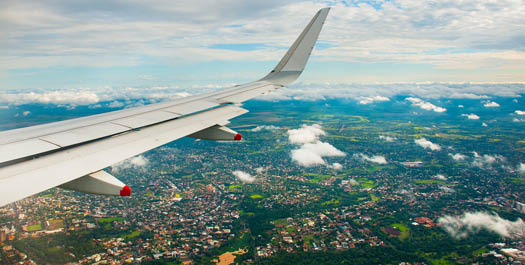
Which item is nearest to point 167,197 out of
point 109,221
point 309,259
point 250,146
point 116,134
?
point 109,221

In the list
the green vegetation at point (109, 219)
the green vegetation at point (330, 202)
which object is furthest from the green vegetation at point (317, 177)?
the green vegetation at point (109, 219)

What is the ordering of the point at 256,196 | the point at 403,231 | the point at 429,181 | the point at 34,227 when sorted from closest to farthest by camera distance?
the point at 34,227
the point at 403,231
the point at 256,196
the point at 429,181

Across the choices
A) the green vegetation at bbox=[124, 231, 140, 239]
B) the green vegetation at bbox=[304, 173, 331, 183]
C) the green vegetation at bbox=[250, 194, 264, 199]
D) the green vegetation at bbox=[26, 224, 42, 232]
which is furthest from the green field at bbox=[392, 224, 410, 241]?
the green vegetation at bbox=[26, 224, 42, 232]

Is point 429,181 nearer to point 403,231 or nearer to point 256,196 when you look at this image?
point 403,231

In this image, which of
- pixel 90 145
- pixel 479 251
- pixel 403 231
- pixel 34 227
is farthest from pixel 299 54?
pixel 479 251

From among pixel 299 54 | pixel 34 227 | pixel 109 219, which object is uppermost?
pixel 299 54

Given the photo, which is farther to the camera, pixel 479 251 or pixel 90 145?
pixel 479 251
